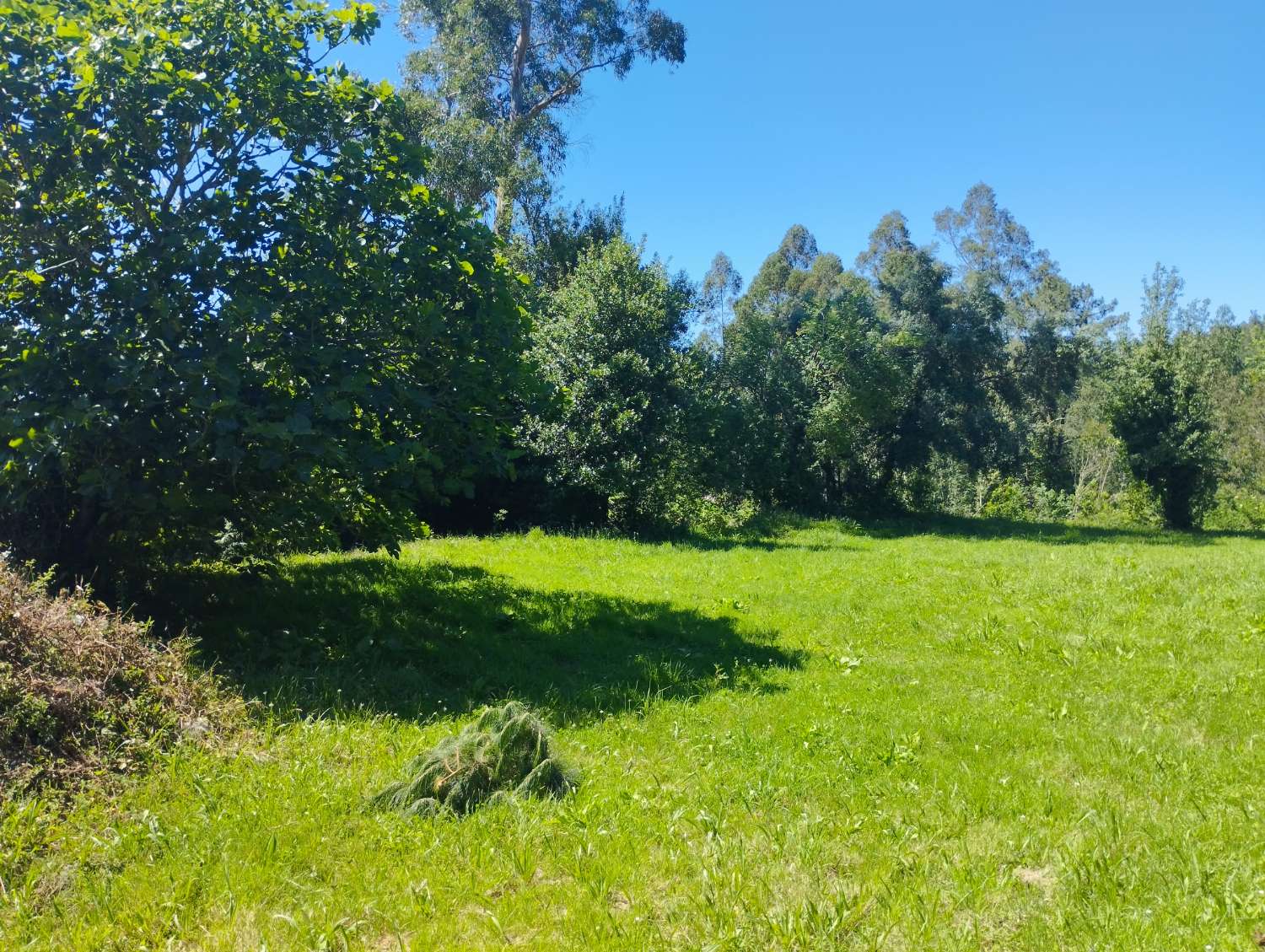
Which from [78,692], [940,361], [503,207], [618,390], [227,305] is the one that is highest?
[503,207]

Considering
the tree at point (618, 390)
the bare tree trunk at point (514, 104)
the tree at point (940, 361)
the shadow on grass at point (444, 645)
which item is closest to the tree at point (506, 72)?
the bare tree trunk at point (514, 104)

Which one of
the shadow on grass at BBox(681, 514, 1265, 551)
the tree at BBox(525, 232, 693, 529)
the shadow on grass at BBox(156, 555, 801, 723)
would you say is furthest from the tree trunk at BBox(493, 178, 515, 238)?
the shadow on grass at BBox(156, 555, 801, 723)

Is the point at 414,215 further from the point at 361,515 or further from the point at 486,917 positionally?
the point at 486,917

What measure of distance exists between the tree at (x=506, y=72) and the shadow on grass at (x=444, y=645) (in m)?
18.4

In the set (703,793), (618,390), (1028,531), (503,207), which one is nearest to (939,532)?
(1028,531)

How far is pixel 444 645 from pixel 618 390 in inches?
455

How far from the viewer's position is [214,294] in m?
7.10

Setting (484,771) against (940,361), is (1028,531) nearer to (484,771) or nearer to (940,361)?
(940,361)

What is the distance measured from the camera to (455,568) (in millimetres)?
12859

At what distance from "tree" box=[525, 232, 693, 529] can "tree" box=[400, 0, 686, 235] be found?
791 centimetres

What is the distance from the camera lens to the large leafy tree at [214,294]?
6.62 metres

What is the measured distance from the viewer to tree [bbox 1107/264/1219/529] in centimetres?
2739

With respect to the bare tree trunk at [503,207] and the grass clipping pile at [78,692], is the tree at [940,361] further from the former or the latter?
the grass clipping pile at [78,692]

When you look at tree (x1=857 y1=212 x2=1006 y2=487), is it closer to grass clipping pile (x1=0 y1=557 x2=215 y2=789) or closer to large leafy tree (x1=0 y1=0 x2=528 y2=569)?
large leafy tree (x1=0 y1=0 x2=528 y2=569)
